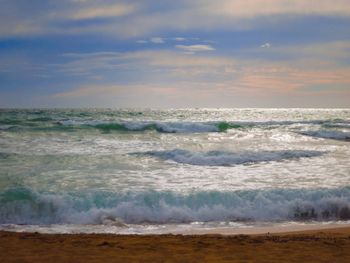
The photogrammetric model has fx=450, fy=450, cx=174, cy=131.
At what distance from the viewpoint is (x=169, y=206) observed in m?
10.3

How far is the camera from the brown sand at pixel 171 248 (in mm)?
6070

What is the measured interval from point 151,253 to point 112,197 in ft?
14.6

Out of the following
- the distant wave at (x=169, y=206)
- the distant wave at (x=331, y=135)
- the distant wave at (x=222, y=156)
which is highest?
the distant wave at (x=331, y=135)

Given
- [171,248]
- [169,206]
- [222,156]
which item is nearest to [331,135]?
[222,156]

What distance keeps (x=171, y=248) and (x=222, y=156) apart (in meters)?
12.0

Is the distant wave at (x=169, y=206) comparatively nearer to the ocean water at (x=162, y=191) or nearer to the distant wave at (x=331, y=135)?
the ocean water at (x=162, y=191)

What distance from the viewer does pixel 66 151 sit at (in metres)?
19.2

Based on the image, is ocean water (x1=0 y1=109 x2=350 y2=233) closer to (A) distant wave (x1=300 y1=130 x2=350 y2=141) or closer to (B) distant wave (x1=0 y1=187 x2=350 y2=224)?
(B) distant wave (x1=0 y1=187 x2=350 y2=224)

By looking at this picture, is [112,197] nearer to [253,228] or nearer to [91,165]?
[253,228]

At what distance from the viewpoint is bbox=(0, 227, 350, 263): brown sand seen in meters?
6.07

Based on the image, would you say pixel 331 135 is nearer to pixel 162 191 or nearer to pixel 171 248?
pixel 162 191

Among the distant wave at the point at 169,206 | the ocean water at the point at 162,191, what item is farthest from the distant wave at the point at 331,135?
the distant wave at the point at 169,206

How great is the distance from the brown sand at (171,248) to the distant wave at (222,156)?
1018 centimetres

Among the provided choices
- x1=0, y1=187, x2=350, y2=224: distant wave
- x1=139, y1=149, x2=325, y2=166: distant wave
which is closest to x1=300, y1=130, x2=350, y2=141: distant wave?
x1=139, y1=149, x2=325, y2=166: distant wave
